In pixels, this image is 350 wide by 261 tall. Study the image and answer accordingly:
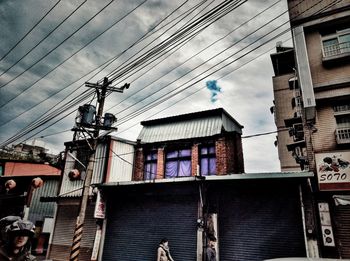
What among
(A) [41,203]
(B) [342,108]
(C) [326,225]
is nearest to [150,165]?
(C) [326,225]

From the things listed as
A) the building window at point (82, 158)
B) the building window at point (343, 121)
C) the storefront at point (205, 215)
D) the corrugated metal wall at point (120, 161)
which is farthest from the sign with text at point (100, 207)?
the building window at point (343, 121)

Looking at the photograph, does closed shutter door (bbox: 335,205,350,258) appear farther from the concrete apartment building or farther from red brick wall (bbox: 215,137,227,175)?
red brick wall (bbox: 215,137,227,175)

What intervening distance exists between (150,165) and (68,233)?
7.29 metres

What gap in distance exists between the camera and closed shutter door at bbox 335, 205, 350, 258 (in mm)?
8508

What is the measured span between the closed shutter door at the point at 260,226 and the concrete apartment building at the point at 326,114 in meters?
1.04

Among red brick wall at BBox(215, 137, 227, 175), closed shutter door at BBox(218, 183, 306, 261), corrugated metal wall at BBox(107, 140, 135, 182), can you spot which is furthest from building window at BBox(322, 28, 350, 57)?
corrugated metal wall at BBox(107, 140, 135, 182)

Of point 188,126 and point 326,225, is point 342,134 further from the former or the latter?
point 188,126

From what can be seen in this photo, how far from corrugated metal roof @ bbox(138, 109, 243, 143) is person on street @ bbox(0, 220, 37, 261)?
1451cm

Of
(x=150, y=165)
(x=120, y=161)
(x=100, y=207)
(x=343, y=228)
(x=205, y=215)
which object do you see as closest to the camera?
(x=343, y=228)

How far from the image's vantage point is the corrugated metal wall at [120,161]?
17.0m

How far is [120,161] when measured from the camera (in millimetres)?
17562

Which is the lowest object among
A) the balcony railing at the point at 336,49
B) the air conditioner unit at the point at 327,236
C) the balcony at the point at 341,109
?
the air conditioner unit at the point at 327,236

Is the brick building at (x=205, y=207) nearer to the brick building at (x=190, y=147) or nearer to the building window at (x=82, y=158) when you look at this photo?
the brick building at (x=190, y=147)

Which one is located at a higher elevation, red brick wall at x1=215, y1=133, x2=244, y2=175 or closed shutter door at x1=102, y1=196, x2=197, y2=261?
red brick wall at x1=215, y1=133, x2=244, y2=175
